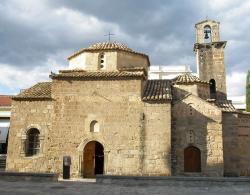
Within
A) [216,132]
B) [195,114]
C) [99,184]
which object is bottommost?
[99,184]

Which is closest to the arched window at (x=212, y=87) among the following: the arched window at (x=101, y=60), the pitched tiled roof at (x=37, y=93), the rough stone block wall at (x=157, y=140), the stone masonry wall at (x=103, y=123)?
the rough stone block wall at (x=157, y=140)

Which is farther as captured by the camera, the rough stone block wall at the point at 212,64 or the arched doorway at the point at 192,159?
the rough stone block wall at the point at 212,64

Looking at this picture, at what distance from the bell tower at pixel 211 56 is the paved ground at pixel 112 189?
9.27 m

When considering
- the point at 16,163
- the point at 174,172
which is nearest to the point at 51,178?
the point at 16,163

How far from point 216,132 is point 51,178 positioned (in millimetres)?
8887

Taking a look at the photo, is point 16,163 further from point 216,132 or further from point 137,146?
point 216,132

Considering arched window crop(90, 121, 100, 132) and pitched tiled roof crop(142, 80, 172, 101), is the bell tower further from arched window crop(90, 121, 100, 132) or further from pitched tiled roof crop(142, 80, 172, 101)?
arched window crop(90, 121, 100, 132)

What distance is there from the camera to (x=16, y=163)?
51.4ft

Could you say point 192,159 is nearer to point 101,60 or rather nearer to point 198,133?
point 198,133

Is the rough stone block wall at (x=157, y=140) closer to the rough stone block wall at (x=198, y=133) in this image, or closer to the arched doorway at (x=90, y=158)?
the rough stone block wall at (x=198, y=133)

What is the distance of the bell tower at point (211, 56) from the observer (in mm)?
19828

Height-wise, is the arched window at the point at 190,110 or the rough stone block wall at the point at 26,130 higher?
the arched window at the point at 190,110

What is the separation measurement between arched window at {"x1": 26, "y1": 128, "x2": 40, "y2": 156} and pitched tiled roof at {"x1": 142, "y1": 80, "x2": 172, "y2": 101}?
6228mm

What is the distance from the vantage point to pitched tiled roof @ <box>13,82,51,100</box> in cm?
1628
